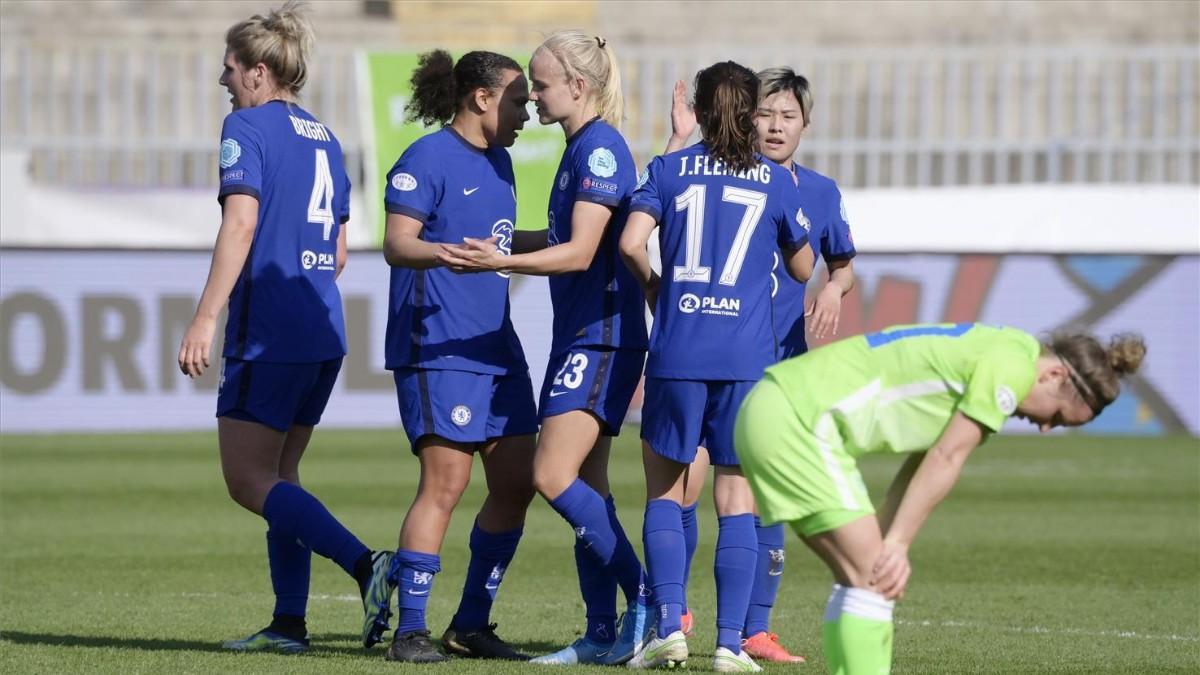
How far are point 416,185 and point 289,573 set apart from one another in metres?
1.49

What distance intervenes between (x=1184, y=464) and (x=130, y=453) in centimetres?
921

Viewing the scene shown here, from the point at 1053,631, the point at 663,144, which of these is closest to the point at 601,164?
the point at 1053,631

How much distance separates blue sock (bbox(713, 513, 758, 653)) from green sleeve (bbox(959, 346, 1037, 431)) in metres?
1.58

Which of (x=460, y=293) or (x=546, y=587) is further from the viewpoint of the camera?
(x=546, y=587)

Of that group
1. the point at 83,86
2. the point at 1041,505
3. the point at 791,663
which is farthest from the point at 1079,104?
the point at 791,663

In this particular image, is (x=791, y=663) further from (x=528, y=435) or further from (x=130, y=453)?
(x=130, y=453)

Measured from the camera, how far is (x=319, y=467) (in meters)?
14.3

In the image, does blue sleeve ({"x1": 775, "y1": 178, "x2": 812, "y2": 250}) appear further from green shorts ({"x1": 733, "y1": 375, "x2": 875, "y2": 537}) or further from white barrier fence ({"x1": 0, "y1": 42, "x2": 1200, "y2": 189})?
white barrier fence ({"x1": 0, "y1": 42, "x2": 1200, "y2": 189})

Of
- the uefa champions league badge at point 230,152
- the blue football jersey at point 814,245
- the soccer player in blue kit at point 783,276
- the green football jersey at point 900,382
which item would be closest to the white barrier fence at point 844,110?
the soccer player in blue kit at point 783,276

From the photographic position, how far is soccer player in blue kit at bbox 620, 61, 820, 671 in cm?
577

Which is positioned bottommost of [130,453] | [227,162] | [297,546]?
[130,453]

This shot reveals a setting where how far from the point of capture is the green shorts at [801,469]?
454 centimetres

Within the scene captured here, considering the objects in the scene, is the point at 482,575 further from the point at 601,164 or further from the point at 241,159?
the point at 241,159

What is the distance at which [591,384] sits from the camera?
230 inches
